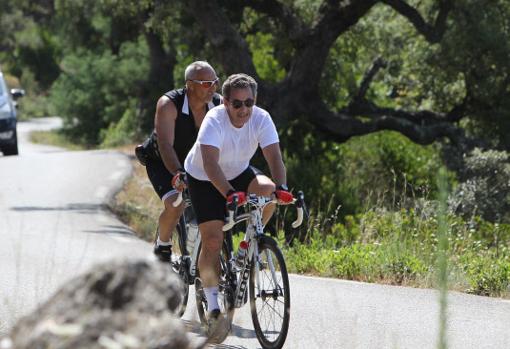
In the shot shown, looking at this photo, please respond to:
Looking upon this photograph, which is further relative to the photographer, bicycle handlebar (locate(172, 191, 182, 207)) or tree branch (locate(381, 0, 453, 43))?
tree branch (locate(381, 0, 453, 43))

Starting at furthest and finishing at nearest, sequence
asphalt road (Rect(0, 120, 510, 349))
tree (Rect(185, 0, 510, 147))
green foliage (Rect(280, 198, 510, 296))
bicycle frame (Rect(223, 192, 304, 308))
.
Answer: tree (Rect(185, 0, 510, 147)), green foliage (Rect(280, 198, 510, 296)), asphalt road (Rect(0, 120, 510, 349)), bicycle frame (Rect(223, 192, 304, 308))

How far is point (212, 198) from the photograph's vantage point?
7.58m

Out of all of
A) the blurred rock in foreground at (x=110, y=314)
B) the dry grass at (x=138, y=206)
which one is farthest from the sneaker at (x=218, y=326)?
the dry grass at (x=138, y=206)

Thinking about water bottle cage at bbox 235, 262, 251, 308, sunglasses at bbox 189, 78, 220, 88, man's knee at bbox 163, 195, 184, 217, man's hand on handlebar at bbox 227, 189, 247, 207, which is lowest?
water bottle cage at bbox 235, 262, 251, 308

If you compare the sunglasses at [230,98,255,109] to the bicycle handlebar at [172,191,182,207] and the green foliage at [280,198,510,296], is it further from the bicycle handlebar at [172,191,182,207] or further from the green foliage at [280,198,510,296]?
the green foliage at [280,198,510,296]

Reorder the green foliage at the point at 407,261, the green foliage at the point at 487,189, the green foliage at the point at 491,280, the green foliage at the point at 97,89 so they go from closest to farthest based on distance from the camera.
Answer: the green foliage at the point at 491,280 → the green foliage at the point at 407,261 → the green foliage at the point at 487,189 → the green foliage at the point at 97,89

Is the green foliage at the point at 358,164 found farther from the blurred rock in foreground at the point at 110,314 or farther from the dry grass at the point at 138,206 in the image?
the blurred rock in foreground at the point at 110,314

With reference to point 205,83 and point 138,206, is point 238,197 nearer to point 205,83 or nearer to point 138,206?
point 205,83

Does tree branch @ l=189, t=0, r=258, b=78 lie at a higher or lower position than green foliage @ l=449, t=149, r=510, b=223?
higher

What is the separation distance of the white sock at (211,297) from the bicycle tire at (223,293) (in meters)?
0.08

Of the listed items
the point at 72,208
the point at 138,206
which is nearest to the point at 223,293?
the point at 72,208

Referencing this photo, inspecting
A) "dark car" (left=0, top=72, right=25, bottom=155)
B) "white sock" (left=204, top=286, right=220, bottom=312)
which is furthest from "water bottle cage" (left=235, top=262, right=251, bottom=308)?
"dark car" (left=0, top=72, right=25, bottom=155)

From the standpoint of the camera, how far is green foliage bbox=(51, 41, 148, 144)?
158ft

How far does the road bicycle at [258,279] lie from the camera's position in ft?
23.5
